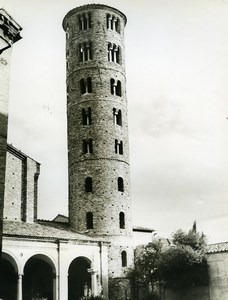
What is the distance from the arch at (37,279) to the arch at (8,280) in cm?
167

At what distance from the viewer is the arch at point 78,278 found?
28.9 m

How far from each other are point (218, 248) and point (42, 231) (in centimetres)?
1087

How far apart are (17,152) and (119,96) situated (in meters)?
8.26

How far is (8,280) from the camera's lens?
26969 millimetres

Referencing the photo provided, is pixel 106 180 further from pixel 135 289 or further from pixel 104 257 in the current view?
pixel 135 289

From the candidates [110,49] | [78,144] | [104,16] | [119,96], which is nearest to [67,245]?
[78,144]

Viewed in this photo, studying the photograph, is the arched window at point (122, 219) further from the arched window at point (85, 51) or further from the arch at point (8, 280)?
the arched window at point (85, 51)

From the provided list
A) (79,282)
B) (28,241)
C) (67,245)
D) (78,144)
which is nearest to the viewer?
(28,241)

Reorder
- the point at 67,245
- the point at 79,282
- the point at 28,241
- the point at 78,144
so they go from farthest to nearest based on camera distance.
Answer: the point at 78,144, the point at 79,282, the point at 67,245, the point at 28,241

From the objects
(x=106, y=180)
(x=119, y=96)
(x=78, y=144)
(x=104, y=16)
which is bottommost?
(x=106, y=180)

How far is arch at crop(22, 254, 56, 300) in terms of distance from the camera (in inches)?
1120

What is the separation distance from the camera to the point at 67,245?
27.5 meters

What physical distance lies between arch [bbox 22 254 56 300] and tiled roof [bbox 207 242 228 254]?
9.71 m

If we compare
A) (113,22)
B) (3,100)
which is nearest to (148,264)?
(113,22)
